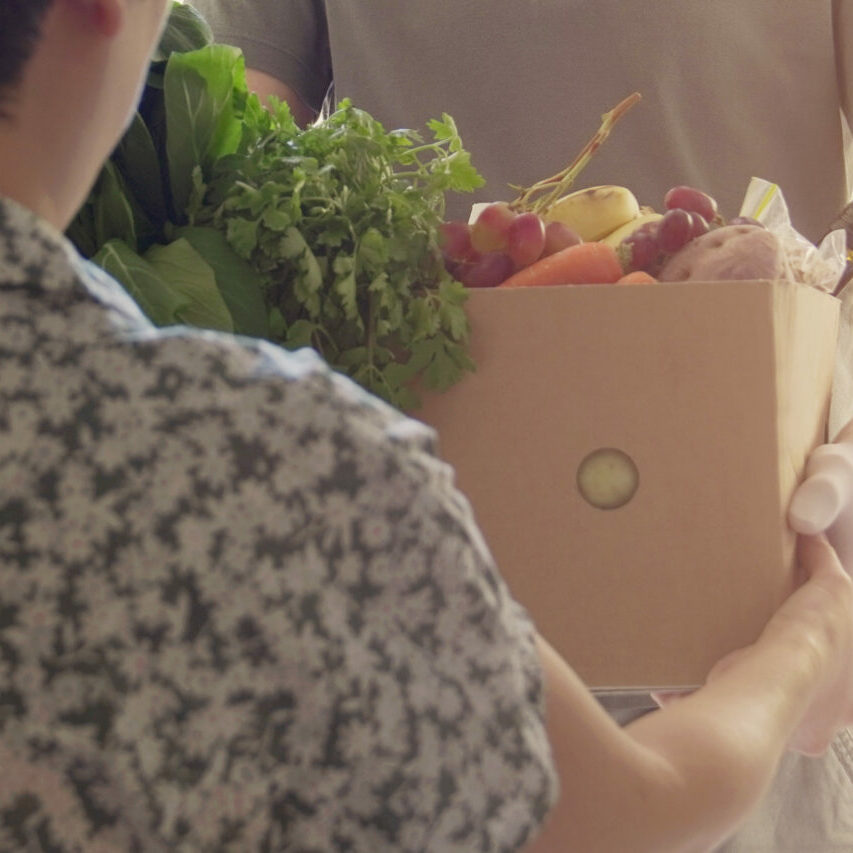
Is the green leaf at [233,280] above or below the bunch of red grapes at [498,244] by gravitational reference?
below

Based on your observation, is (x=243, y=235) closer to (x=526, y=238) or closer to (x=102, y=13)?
(x=526, y=238)

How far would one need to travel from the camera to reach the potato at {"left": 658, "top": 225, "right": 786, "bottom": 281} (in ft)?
2.75

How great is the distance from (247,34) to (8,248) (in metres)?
1.05

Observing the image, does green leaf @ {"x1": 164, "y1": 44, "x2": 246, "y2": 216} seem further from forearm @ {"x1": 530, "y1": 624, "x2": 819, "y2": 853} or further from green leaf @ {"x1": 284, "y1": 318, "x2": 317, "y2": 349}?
forearm @ {"x1": 530, "y1": 624, "x2": 819, "y2": 853}

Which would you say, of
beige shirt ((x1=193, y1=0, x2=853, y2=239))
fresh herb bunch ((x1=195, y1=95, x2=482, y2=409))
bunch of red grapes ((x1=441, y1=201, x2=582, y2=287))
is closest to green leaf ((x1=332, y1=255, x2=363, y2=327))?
fresh herb bunch ((x1=195, y1=95, x2=482, y2=409))

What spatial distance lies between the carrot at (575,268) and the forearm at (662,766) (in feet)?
1.12

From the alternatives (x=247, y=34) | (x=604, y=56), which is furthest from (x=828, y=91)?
(x=247, y=34)

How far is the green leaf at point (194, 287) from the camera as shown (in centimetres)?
74

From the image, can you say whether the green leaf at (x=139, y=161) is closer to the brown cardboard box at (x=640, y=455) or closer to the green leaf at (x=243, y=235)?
the green leaf at (x=243, y=235)

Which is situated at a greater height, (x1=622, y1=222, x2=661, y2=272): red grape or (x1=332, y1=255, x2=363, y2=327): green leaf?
(x1=622, y1=222, x2=661, y2=272): red grape

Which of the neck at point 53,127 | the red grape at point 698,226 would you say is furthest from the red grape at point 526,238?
the neck at point 53,127

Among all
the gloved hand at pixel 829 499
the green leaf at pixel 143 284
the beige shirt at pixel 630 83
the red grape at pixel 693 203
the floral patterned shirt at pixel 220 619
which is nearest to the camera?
the floral patterned shirt at pixel 220 619

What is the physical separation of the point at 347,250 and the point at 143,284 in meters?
0.14

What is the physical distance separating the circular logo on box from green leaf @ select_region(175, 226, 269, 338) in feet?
0.76
